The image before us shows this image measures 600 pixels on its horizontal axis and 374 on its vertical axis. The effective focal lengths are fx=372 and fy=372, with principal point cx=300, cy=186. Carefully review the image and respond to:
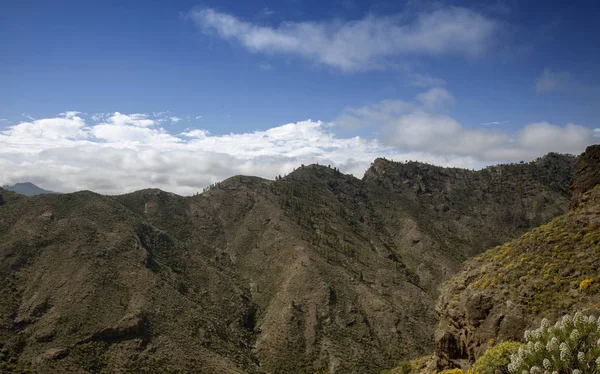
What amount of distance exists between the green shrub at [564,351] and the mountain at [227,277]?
6807 cm

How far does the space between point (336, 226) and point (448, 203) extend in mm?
68866

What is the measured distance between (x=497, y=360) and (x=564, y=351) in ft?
17.8

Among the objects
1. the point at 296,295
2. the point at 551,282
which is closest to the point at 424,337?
the point at 296,295

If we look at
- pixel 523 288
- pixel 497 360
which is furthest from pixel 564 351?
pixel 523 288

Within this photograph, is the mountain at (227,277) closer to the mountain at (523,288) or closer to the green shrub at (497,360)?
the mountain at (523,288)

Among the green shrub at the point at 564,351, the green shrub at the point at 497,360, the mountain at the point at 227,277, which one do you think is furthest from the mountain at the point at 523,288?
the mountain at the point at 227,277

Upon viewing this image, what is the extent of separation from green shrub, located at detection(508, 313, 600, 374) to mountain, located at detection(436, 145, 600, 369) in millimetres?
7451

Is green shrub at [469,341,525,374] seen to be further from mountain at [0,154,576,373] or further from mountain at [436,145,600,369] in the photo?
mountain at [0,154,576,373]

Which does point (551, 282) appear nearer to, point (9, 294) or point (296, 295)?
point (296, 295)

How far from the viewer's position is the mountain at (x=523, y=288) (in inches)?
927

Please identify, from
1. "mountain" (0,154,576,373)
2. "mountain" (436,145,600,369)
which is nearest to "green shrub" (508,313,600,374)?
"mountain" (436,145,600,369)

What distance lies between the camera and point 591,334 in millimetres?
14062

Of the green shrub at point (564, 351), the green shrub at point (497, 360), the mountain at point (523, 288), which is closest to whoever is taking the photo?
the green shrub at point (564, 351)

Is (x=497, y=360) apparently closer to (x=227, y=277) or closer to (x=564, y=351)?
(x=564, y=351)
